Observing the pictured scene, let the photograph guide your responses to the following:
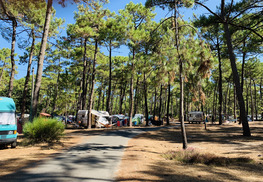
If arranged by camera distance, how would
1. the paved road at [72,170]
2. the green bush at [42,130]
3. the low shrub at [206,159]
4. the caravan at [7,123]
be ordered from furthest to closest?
1. the green bush at [42,130]
2. the caravan at [7,123]
3. the low shrub at [206,159]
4. the paved road at [72,170]

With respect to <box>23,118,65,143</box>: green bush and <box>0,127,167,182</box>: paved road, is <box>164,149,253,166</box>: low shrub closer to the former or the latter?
<box>0,127,167,182</box>: paved road

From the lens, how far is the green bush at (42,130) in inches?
366

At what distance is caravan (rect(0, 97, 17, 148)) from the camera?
841 centimetres

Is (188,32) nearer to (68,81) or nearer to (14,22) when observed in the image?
(14,22)

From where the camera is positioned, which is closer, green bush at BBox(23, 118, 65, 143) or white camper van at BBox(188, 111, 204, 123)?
green bush at BBox(23, 118, 65, 143)

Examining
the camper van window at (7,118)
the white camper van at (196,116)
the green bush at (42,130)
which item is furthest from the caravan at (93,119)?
the white camper van at (196,116)

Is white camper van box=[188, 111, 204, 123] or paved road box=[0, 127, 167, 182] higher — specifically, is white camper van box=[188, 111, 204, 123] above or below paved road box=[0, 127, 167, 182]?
above

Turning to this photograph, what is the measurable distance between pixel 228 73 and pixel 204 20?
2215cm

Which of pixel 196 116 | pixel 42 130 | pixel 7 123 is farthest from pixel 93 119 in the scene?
pixel 196 116

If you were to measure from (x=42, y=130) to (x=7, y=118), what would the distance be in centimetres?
179

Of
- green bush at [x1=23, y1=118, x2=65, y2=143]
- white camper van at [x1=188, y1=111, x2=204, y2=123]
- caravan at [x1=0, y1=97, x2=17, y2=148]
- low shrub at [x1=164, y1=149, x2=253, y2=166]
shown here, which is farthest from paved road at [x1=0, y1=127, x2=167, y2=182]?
white camper van at [x1=188, y1=111, x2=204, y2=123]

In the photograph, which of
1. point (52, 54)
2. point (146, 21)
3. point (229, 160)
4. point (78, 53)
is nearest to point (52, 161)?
point (229, 160)

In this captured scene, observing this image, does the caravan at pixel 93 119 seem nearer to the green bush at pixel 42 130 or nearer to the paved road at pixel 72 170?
the green bush at pixel 42 130

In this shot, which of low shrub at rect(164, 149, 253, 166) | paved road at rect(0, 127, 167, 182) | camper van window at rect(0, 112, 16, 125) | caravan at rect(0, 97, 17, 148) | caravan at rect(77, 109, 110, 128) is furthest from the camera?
caravan at rect(77, 109, 110, 128)
